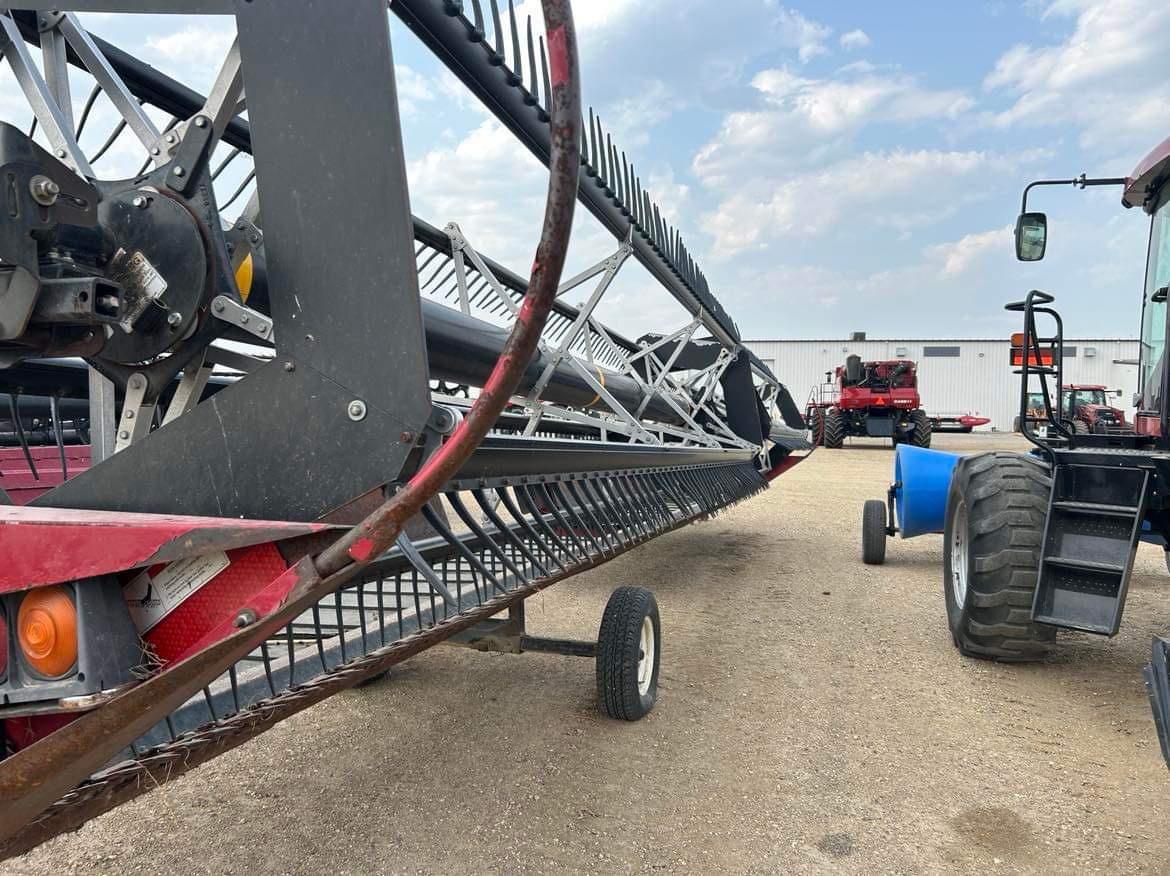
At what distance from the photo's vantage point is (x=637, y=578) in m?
5.70

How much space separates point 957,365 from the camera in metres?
38.8

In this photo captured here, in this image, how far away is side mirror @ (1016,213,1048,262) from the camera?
3.86 metres

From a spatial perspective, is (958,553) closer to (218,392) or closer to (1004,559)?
(1004,559)

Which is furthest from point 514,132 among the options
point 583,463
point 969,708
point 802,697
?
point 969,708

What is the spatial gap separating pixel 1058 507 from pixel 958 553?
897mm

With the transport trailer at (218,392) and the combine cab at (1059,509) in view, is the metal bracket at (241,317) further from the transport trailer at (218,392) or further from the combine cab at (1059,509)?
the combine cab at (1059,509)

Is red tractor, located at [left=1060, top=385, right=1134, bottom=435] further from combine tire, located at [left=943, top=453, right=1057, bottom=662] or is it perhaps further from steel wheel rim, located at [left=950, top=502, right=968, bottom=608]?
combine tire, located at [left=943, top=453, right=1057, bottom=662]

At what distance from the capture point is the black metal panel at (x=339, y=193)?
1.25 m

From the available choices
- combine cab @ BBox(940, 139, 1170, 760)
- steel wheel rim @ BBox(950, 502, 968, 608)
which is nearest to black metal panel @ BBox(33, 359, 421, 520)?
combine cab @ BBox(940, 139, 1170, 760)

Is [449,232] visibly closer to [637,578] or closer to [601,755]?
[601,755]

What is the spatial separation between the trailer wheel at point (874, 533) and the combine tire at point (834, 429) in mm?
14601

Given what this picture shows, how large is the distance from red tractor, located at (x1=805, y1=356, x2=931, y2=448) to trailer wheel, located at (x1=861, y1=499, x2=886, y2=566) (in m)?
13.7

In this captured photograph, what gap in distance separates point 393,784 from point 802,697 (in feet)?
5.62

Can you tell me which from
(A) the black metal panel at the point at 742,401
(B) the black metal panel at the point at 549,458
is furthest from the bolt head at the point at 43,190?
(A) the black metal panel at the point at 742,401
